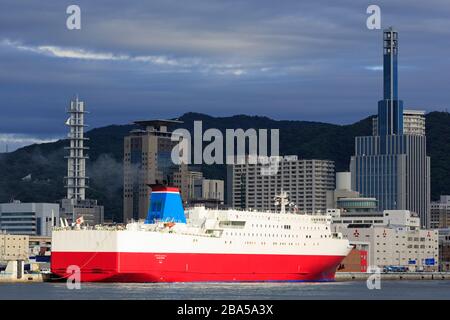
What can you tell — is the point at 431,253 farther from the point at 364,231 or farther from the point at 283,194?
the point at 283,194

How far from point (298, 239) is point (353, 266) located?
4384cm

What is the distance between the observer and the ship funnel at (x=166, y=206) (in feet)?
308

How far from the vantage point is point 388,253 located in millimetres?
173500

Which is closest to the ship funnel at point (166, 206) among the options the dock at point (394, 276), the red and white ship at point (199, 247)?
the red and white ship at point (199, 247)

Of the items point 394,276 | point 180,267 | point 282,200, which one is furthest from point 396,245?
point 180,267

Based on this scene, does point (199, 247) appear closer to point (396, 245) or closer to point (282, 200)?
point (282, 200)

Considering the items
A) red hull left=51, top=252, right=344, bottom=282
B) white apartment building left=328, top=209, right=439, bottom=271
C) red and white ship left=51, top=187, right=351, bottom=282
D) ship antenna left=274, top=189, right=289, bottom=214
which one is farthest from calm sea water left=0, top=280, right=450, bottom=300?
white apartment building left=328, top=209, right=439, bottom=271

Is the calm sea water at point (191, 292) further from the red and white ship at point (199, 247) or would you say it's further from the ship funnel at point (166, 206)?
the ship funnel at point (166, 206)

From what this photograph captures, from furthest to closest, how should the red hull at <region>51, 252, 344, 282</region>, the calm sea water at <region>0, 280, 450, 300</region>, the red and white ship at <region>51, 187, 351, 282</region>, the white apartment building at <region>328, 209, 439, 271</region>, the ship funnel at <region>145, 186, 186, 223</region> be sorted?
the white apartment building at <region>328, 209, 439, 271</region> < the ship funnel at <region>145, 186, 186, 223</region> < the red and white ship at <region>51, 187, 351, 282</region> < the red hull at <region>51, 252, 344, 282</region> < the calm sea water at <region>0, 280, 450, 300</region>

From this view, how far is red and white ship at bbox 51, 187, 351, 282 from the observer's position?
8738 centimetres

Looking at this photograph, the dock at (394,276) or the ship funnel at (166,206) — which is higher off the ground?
the ship funnel at (166,206)

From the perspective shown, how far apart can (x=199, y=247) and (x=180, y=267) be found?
2.73m

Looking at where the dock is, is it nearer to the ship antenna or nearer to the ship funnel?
the ship antenna
